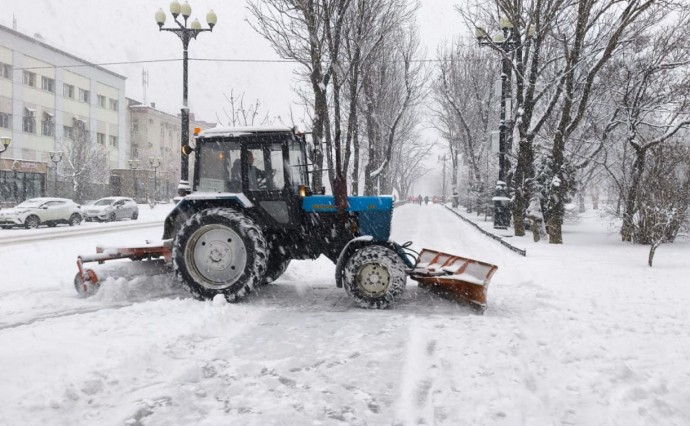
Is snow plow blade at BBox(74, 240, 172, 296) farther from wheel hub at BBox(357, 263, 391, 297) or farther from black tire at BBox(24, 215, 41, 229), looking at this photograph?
black tire at BBox(24, 215, 41, 229)

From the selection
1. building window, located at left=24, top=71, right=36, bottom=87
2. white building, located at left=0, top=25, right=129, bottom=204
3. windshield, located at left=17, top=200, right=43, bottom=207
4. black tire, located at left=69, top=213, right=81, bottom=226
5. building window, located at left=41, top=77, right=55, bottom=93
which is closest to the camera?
windshield, located at left=17, top=200, right=43, bottom=207

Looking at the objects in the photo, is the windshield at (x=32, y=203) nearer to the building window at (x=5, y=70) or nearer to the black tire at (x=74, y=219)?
the black tire at (x=74, y=219)

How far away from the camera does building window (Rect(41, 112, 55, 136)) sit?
158 feet

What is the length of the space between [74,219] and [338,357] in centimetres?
2465

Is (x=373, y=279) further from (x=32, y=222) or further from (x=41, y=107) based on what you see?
(x=41, y=107)

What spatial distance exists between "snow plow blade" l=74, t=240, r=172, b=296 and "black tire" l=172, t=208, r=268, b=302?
59 cm

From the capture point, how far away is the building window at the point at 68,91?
5049cm

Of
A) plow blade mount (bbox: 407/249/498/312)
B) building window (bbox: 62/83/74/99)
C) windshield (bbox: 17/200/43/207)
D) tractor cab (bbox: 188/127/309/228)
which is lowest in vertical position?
plow blade mount (bbox: 407/249/498/312)

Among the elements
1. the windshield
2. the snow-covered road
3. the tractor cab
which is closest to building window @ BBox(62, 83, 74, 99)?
the windshield

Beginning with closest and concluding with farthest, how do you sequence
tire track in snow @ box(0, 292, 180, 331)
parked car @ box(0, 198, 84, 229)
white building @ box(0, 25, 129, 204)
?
tire track in snow @ box(0, 292, 180, 331) → parked car @ box(0, 198, 84, 229) → white building @ box(0, 25, 129, 204)

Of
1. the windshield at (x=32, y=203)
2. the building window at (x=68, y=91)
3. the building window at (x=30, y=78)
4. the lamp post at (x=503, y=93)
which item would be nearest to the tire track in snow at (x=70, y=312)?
the lamp post at (x=503, y=93)

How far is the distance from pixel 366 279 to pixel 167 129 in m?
78.1

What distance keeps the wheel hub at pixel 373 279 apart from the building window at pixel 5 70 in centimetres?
4859

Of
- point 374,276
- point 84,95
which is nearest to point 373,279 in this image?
point 374,276
